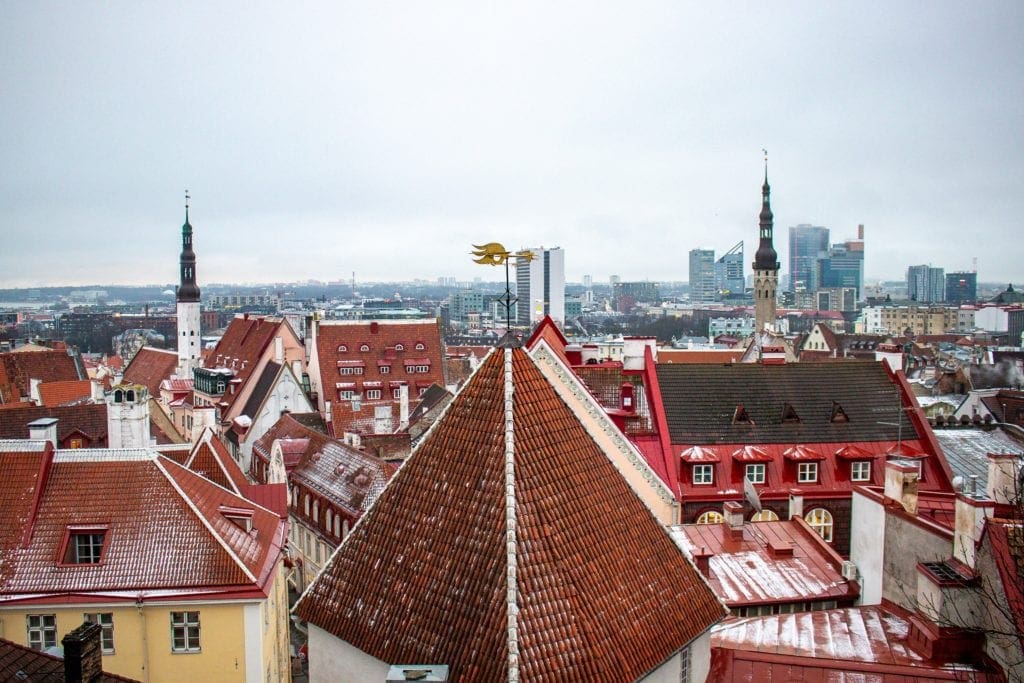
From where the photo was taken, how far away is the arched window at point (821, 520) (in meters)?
35.7

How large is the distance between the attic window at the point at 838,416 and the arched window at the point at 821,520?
14.1 ft

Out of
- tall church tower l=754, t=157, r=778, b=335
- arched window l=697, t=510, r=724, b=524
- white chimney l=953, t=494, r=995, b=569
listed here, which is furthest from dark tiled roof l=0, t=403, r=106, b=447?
tall church tower l=754, t=157, r=778, b=335

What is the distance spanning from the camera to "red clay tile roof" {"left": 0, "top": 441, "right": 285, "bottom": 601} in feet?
78.9

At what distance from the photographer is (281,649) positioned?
28.2 meters

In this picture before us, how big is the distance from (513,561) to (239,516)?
50.5 ft

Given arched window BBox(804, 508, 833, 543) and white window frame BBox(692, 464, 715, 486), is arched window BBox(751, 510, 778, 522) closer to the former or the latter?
arched window BBox(804, 508, 833, 543)

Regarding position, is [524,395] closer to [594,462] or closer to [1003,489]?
[594,462]

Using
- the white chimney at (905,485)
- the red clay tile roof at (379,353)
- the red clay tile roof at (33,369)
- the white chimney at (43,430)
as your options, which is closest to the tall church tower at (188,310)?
the red clay tile roof at (33,369)

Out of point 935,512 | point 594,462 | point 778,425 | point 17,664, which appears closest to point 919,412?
point 778,425

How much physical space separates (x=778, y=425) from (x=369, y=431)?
2646 cm

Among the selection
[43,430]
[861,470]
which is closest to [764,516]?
[861,470]

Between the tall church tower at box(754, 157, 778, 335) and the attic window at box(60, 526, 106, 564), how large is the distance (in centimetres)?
12739

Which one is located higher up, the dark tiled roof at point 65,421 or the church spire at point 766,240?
the church spire at point 766,240

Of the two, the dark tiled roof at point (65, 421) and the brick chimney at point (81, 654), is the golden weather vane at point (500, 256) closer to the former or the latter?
the brick chimney at point (81, 654)
